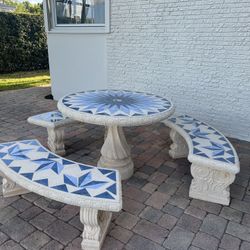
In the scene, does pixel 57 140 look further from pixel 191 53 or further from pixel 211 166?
pixel 191 53

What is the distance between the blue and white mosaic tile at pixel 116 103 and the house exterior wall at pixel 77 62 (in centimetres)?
183

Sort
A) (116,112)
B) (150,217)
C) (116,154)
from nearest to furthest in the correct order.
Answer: (150,217)
(116,112)
(116,154)

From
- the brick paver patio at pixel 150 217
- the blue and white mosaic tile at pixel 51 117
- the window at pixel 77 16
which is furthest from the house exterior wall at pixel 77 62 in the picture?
the brick paver patio at pixel 150 217

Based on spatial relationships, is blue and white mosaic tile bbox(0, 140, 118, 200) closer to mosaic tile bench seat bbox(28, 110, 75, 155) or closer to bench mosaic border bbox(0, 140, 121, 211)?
bench mosaic border bbox(0, 140, 121, 211)

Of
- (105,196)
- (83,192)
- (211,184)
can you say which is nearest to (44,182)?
(83,192)

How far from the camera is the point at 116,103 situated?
8.19 feet

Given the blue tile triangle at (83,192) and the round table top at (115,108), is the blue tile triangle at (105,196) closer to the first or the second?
the blue tile triangle at (83,192)

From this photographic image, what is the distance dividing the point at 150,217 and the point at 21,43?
28.1 feet

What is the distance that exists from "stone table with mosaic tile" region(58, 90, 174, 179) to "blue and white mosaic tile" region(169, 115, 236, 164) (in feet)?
1.22

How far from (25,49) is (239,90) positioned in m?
7.91

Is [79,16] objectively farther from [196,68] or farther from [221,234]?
[221,234]

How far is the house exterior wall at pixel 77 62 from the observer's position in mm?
4594

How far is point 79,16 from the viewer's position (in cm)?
484

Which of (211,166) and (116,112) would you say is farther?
(116,112)
